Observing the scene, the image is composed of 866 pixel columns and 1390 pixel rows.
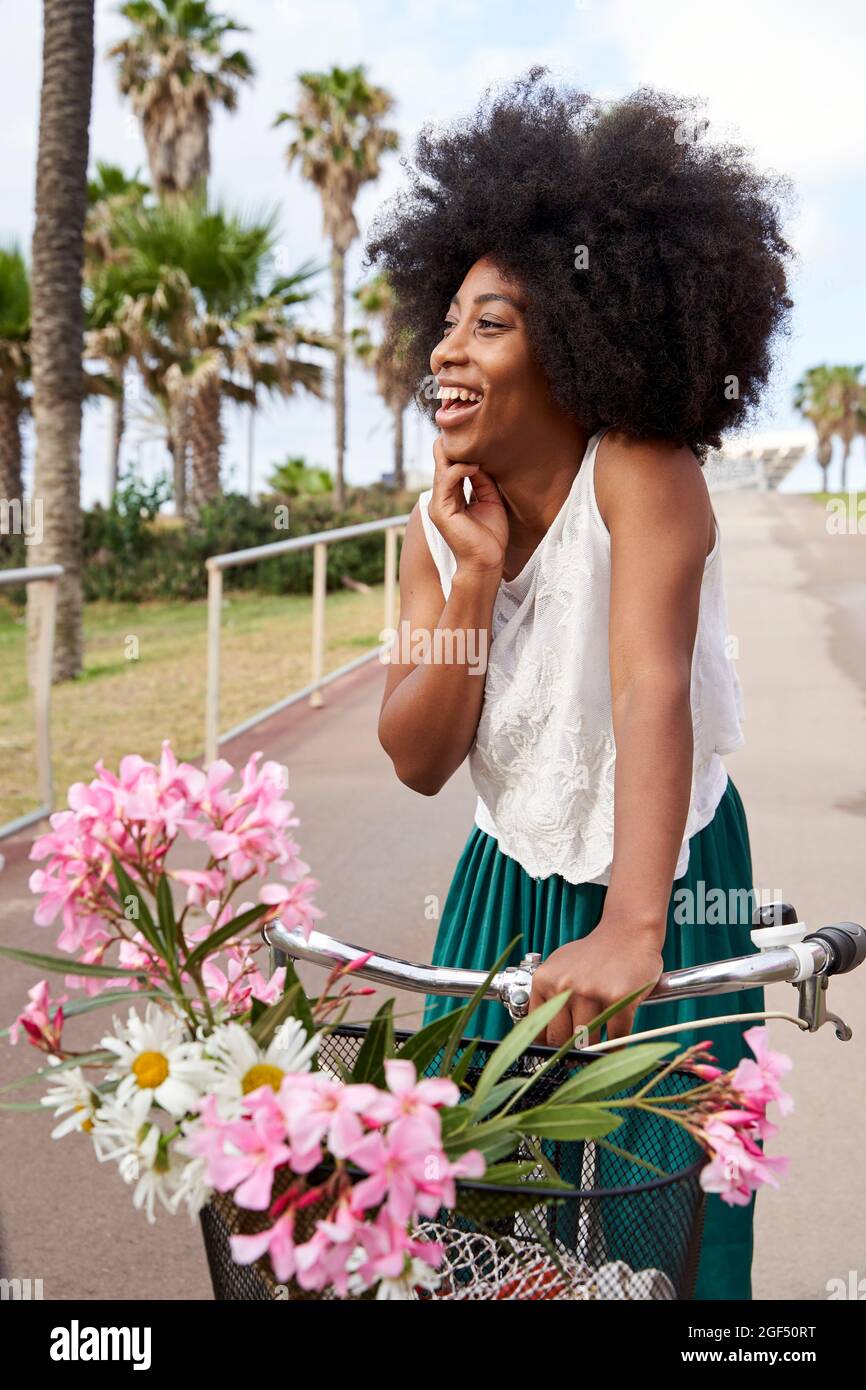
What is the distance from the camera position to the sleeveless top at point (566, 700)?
1.86 metres

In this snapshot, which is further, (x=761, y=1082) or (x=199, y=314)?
(x=199, y=314)

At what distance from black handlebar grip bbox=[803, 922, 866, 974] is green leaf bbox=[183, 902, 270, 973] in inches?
24.8

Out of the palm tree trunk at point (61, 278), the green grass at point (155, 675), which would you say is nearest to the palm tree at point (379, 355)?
the green grass at point (155, 675)

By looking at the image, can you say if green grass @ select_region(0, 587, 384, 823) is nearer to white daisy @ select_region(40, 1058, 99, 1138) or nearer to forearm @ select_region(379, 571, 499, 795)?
forearm @ select_region(379, 571, 499, 795)

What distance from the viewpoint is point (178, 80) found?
90.9 feet

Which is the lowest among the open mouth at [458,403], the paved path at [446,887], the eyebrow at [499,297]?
the paved path at [446,887]

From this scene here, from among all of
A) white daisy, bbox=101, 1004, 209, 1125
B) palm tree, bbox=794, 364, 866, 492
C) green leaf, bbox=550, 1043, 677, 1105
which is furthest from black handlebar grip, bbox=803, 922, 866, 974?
palm tree, bbox=794, 364, 866, 492

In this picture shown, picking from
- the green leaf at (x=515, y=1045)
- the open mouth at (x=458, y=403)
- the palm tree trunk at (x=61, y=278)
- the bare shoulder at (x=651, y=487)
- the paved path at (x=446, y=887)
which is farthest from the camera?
the palm tree trunk at (x=61, y=278)

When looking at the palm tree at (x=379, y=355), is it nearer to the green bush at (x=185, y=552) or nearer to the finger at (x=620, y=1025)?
the green bush at (x=185, y=552)

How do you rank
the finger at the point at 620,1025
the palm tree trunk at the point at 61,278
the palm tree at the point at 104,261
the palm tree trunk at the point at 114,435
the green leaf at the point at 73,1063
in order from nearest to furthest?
the green leaf at the point at 73,1063
the finger at the point at 620,1025
the palm tree trunk at the point at 61,278
the palm tree at the point at 104,261
the palm tree trunk at the point at 114,435

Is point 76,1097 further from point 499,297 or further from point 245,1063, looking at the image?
point 499,297

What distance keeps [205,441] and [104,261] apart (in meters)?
6.29

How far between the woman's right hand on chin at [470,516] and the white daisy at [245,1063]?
928 mm

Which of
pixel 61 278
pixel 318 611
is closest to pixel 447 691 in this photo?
pixel 318 611
